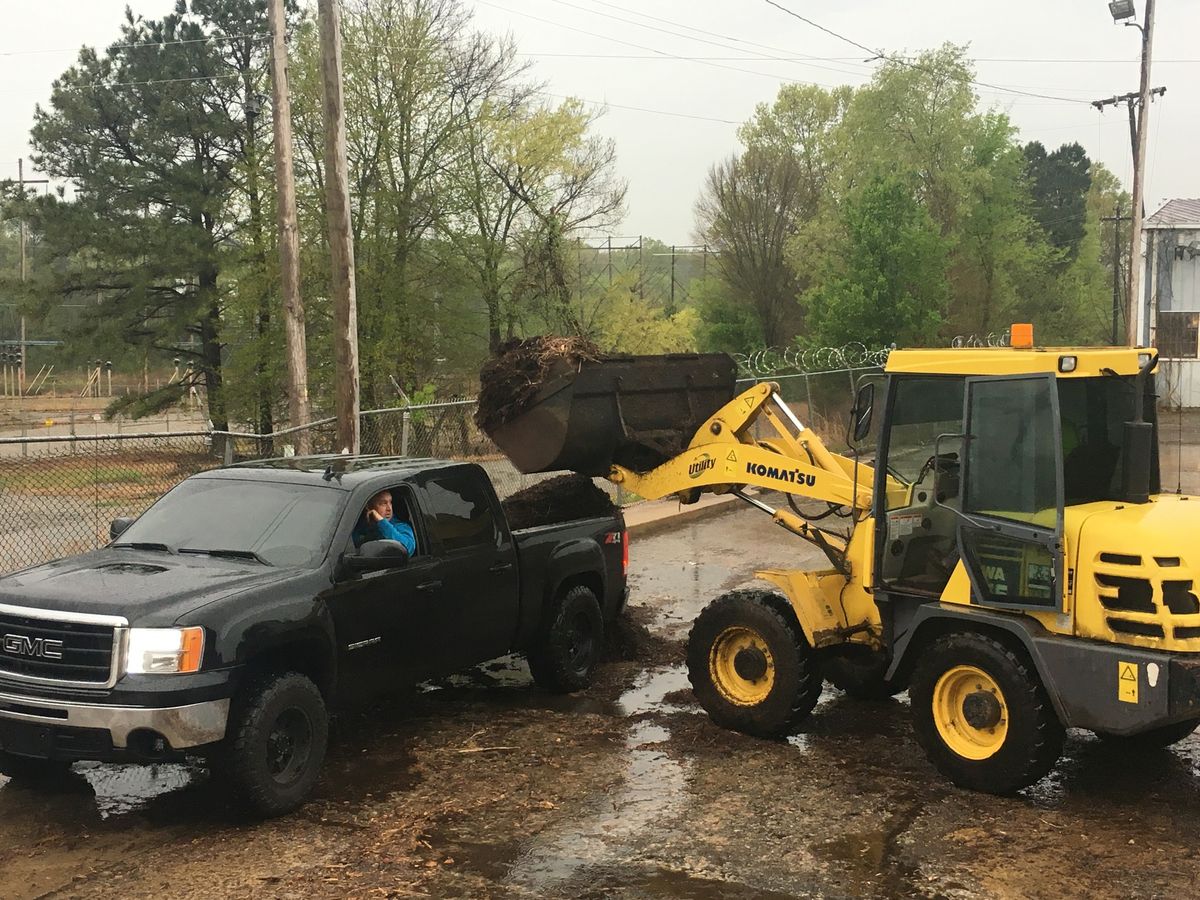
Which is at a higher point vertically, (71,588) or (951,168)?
(951,168)

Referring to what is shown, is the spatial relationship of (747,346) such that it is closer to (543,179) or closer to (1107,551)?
(543,179)

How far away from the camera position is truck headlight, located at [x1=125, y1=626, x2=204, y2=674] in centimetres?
579

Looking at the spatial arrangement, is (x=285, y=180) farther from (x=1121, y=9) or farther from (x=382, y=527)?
(x=1121, y=9)

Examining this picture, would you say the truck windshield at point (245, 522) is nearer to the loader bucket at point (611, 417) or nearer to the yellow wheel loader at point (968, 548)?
the loader bucket at point (611, 417)

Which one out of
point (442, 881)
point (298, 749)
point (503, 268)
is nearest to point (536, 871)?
point (442, 881)

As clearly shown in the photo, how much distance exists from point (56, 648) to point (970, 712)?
5025 millimetres

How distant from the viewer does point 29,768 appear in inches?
258

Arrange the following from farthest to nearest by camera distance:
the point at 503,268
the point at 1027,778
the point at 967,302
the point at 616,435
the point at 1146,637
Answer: the point at 967,302, the point at 503,268, the point at 616,435, the point at 1027,778, the point at 1146,637

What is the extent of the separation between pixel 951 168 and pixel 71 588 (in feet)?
172

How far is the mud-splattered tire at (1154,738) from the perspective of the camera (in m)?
7.37

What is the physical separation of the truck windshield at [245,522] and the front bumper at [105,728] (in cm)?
121

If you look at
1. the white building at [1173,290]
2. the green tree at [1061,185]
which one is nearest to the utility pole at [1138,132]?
the white building at [1173,290]

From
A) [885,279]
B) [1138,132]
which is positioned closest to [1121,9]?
[1138,132]

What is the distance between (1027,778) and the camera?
650 centimetres
